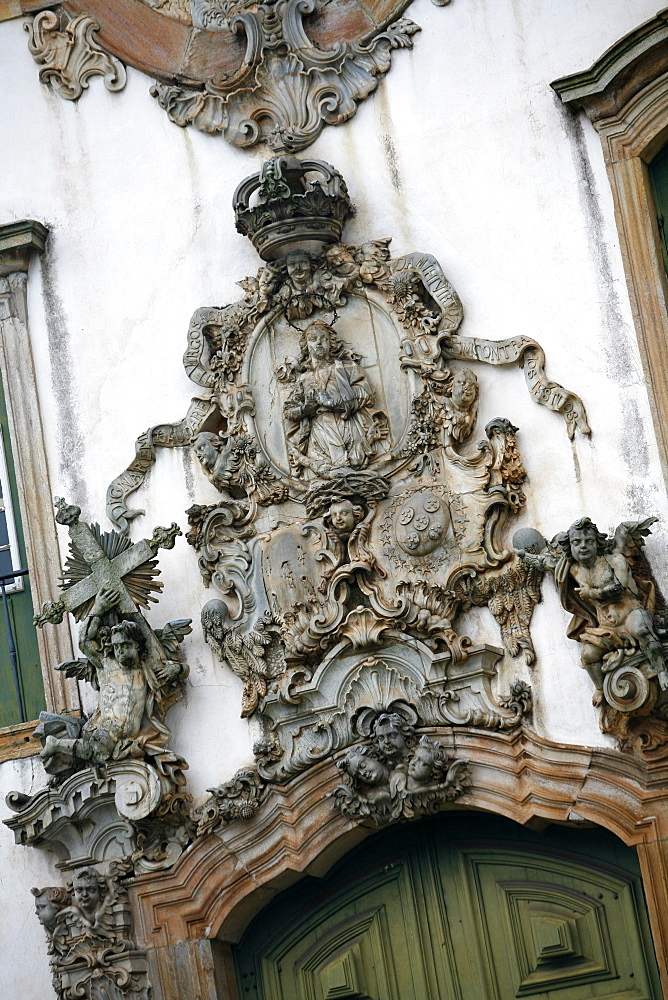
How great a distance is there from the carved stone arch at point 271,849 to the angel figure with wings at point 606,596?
16.5 inches

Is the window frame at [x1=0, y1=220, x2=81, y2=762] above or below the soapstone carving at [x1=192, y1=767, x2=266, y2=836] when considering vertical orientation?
above

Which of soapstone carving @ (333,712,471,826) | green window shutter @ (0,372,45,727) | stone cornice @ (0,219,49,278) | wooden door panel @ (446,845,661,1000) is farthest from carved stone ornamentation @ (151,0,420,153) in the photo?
wooden door panel @ (446,845,661,1000)

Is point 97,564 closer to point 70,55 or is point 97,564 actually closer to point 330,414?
point 330,414

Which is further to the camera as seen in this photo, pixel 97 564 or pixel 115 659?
pixel 97 564

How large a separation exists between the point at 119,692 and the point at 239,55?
2971 millimetres

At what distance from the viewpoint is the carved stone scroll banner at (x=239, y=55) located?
8734mm

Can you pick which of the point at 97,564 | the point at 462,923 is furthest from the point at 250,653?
the point at 462,923

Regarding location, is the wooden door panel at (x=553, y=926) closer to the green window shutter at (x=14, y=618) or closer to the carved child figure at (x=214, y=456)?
the carved child figure at (x=214, y=456)

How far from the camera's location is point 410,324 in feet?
27.5

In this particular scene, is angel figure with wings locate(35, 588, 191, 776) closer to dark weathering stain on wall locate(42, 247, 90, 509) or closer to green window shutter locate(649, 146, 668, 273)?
dark weathering stain on wall locate(42, 247, 90, 509)

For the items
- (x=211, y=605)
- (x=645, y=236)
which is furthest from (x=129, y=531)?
(x=645, y=236)

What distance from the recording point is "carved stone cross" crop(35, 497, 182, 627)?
8.37 metres

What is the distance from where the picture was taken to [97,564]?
27.7ft

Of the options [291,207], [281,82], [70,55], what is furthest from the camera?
[70,55]
